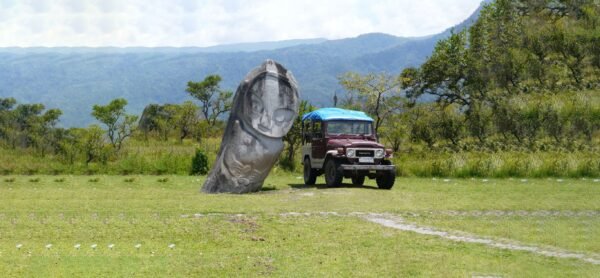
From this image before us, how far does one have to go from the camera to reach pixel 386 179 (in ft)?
74.1

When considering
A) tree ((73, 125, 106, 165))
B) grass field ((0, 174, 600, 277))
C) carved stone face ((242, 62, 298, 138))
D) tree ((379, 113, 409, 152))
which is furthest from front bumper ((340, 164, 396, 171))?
tree ((73, 125, 106, 165))

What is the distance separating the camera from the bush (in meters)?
29.1

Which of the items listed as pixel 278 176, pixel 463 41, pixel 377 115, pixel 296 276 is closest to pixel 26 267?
pixel 296 276

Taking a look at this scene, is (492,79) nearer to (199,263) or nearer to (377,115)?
(377,115)

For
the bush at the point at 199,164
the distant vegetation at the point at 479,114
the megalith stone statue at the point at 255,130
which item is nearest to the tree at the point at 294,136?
the distant vegetation at the point at 479,114

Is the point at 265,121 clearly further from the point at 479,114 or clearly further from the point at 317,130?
the point at 479,114

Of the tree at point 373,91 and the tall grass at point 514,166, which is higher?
the tree at point 373,91

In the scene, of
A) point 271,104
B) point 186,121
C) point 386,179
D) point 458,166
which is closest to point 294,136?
point 458,166

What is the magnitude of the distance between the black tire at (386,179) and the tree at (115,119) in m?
27.4

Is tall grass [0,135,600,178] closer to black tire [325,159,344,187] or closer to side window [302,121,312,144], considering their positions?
side window [302,121,312,144]

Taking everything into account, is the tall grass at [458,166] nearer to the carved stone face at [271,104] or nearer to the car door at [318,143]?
the car door at [318,143]

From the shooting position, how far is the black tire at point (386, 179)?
22375 millimetres

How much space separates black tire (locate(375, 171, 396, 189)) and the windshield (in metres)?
2.19

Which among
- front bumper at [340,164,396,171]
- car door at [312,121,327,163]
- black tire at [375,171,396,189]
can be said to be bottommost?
black tire at [375,171,396,189]
